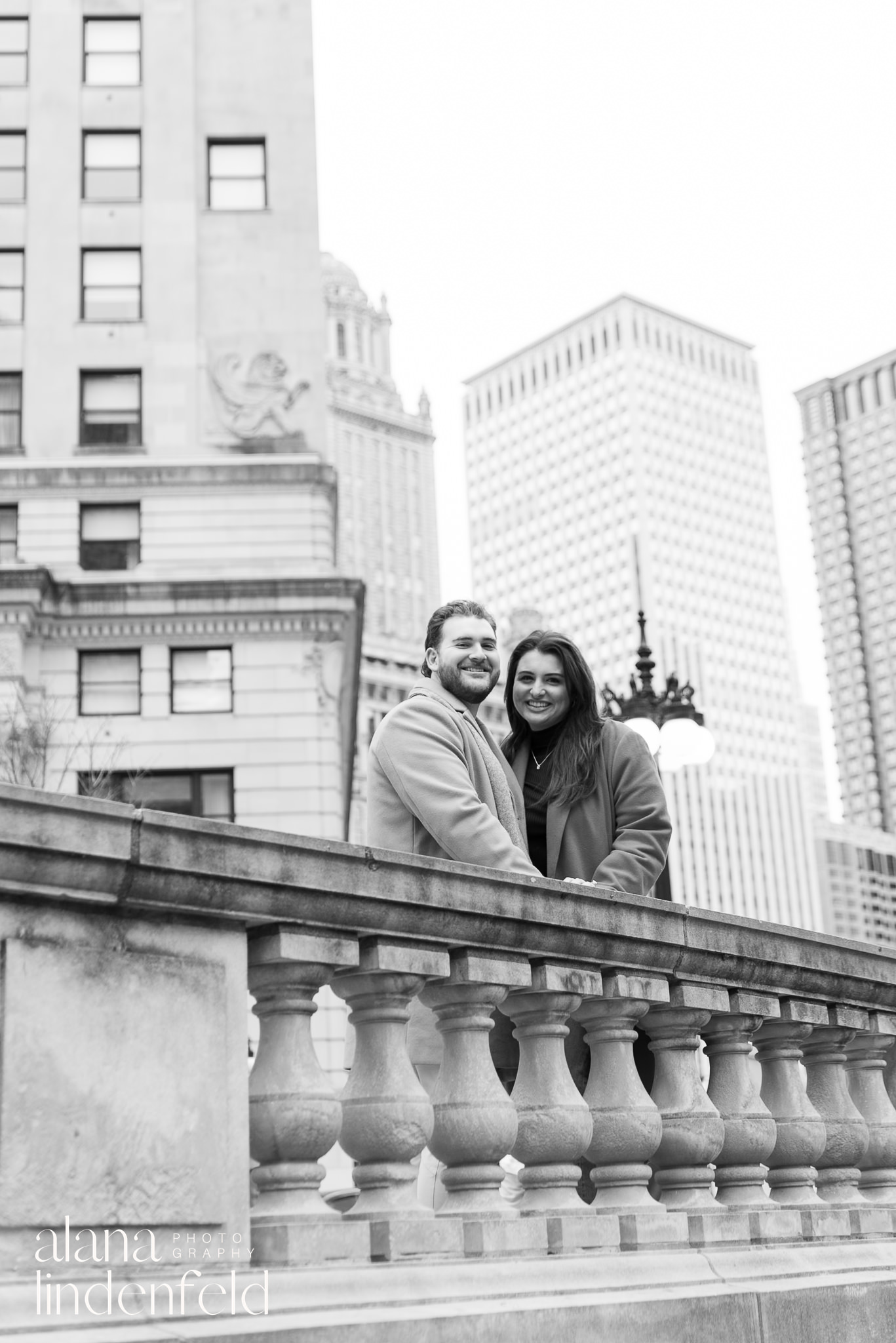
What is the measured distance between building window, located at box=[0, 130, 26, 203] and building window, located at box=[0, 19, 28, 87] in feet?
4.55

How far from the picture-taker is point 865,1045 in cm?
633

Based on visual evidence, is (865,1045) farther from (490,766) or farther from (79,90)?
(79,90)

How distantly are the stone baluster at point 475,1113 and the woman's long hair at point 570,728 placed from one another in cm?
156

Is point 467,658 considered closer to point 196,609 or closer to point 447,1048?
point 447,1048

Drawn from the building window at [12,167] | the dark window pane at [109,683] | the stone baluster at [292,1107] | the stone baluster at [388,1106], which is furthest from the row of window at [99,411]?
the stone baluster at [292,1107]

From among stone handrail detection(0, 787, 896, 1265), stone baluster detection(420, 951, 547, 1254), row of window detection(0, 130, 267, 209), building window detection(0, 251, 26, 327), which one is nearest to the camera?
stone handrail detection(0, 787, 896, 1265)

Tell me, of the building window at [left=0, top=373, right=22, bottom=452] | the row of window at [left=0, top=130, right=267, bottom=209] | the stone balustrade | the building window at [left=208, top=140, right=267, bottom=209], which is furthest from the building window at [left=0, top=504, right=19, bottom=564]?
the stone balustrade

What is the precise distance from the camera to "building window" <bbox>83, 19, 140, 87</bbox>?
3800 centimetres

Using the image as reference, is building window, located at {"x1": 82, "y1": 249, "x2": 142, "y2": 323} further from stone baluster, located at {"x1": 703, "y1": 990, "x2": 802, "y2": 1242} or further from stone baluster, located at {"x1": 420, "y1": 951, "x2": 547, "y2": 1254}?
stone baluster, located at {"x1": 420, "y1": 951, "x2": 547, "y2": 1254}

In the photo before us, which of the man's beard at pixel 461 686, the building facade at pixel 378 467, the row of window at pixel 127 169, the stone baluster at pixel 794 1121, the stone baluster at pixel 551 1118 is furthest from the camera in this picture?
the building facade at pixel 378 467

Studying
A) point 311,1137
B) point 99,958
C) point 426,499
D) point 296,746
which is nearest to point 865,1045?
point 311,1137

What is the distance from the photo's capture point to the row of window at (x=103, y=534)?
35.2 metres

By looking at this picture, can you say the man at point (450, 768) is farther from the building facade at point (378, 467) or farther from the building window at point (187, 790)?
the building facade at point (378, 467)

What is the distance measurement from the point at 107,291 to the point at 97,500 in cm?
506
